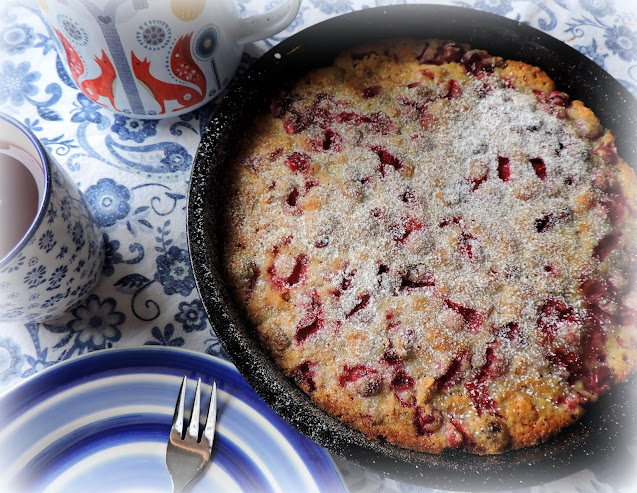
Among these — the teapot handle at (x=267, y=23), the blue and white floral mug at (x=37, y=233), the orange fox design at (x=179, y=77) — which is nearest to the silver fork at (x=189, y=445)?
the blue and white floral mug at (x=37, y=233)

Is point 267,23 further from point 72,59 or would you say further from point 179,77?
point 72,59

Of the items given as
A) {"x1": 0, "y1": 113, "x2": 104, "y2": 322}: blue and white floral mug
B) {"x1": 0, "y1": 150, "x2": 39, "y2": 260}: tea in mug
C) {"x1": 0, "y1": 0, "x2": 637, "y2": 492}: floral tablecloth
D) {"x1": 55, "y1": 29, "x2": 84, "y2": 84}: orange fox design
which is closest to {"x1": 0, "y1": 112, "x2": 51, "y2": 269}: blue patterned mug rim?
{"x1": 0, "y1": 113, "x2": 104, "y2": 322}: blue and white floral mug

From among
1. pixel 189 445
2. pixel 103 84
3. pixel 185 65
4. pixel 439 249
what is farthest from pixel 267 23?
pixel 189 445

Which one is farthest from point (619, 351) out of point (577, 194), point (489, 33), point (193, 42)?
point (193, 42)

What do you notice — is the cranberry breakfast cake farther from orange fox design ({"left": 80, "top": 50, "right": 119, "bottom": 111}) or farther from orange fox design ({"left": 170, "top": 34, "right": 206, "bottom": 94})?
orange fox design ({"left": 80, "top": 50, "right": 119, "bottom": 111})

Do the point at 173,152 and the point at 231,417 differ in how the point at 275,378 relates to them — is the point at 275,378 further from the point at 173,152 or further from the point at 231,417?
the point at 173,152

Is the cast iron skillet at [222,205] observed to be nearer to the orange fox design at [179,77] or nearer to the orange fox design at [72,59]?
the orange fox design at [179,77]

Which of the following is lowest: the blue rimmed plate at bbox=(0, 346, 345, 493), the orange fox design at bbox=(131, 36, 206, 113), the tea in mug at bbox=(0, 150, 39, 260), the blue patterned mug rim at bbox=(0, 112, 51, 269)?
the blue rimmed plate at bbox=(0, 346, 345, 493)
